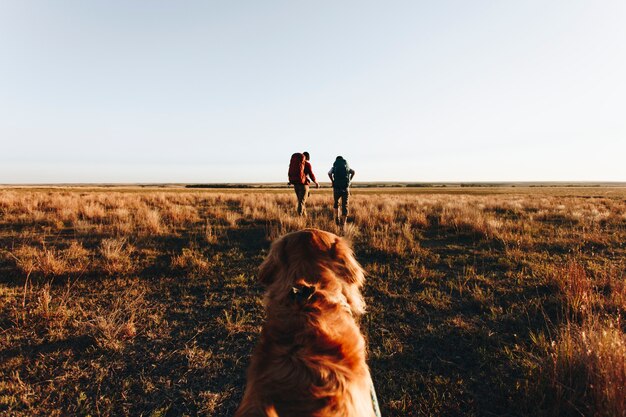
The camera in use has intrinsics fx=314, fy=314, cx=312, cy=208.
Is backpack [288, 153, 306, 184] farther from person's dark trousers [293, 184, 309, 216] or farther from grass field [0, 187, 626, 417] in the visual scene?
grass field [0, 187, 626, 417]

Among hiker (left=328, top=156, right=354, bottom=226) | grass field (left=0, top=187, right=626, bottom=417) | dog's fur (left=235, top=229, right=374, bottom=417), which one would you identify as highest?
hiker (left=328, top=156, right=354, bottom=226)

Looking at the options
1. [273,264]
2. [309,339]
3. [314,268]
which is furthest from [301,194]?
[309,339]

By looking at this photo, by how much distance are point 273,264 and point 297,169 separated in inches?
343

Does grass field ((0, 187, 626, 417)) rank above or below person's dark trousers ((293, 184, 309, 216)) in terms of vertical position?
below

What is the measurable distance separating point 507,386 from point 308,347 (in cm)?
228

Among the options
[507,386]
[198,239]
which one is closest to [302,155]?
[198,239]

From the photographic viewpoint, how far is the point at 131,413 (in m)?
2.48

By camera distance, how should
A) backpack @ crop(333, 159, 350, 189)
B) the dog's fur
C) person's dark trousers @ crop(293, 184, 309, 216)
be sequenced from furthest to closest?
person's dark trousers @ crop(293, 184, 309, 216) → backpack @ crop(333, 159, 350, 189) → the dog's fur

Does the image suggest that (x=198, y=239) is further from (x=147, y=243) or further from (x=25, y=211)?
(x=25, y=211)

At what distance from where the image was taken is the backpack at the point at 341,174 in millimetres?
10125

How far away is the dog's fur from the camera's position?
1290 mm

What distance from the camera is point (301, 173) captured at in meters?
10.7

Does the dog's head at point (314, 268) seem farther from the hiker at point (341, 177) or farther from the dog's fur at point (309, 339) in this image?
the hiker at point (341, 177)

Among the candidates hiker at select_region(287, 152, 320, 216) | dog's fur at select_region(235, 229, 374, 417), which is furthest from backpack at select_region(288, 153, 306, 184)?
dog's fur at select_region(235, 229, 374, 417)
